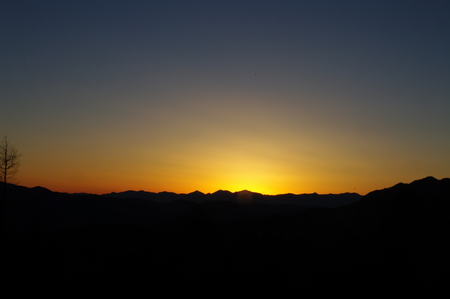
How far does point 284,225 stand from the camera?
3788cm

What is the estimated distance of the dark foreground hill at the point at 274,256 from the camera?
28.3m

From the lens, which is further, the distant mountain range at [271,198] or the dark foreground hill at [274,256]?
the distant mountain range at [271,198]

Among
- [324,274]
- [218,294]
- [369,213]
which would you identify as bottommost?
[218,294]

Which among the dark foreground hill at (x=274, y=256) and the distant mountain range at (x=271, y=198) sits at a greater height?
the distant mountain range at (x=271, y=198)

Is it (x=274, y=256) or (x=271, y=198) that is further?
(x=271, y=198)

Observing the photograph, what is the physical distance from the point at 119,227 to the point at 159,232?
20.2 ft

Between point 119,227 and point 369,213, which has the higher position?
point 369,213

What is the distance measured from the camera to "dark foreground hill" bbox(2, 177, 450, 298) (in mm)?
28281

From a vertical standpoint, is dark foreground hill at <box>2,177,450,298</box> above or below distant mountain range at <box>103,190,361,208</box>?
below

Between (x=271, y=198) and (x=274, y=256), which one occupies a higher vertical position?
(x=271, y=198)

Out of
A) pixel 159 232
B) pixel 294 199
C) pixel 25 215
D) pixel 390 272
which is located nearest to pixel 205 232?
pixel 159 232

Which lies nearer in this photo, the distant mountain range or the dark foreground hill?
the dark foreground hill

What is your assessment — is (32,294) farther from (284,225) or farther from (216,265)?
(284,225)

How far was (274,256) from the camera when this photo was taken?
33594 millimetres
